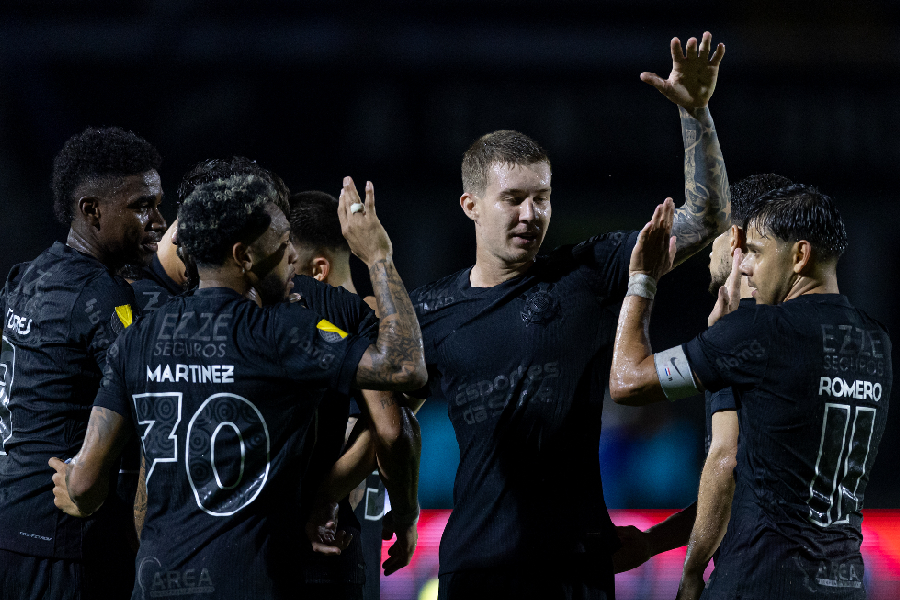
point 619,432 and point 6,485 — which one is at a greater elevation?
point 6,485

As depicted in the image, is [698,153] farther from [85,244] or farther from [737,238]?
[85,244]

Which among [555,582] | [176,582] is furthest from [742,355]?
[176,582]

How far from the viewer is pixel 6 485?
2.51 m

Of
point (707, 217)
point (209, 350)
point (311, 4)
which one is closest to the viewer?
point (209, 350)

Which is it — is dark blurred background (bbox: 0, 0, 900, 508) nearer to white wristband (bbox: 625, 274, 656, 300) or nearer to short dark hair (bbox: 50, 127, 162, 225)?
short dark hair (bbox: 50, 127, 162, 225)

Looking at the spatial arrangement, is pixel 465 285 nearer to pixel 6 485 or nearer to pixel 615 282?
pixel 615 282

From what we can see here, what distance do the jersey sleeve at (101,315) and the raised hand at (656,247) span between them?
56.0 inches

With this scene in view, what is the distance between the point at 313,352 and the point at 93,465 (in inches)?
25.9

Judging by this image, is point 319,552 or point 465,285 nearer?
point 319,552

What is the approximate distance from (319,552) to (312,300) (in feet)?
2.38

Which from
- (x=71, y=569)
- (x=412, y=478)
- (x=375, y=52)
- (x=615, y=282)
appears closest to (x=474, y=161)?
(x=615, y=282)

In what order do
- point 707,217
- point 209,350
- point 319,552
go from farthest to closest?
point 707,217 → point 319,552 → point 209,350

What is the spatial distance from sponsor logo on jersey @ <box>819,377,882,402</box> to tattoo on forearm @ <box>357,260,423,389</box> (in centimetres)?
100

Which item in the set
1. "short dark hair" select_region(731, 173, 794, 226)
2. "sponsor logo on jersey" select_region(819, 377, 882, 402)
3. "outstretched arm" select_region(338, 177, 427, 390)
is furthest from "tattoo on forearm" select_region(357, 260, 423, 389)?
"short dark hair" select_region(731, 173, 794, 226)
